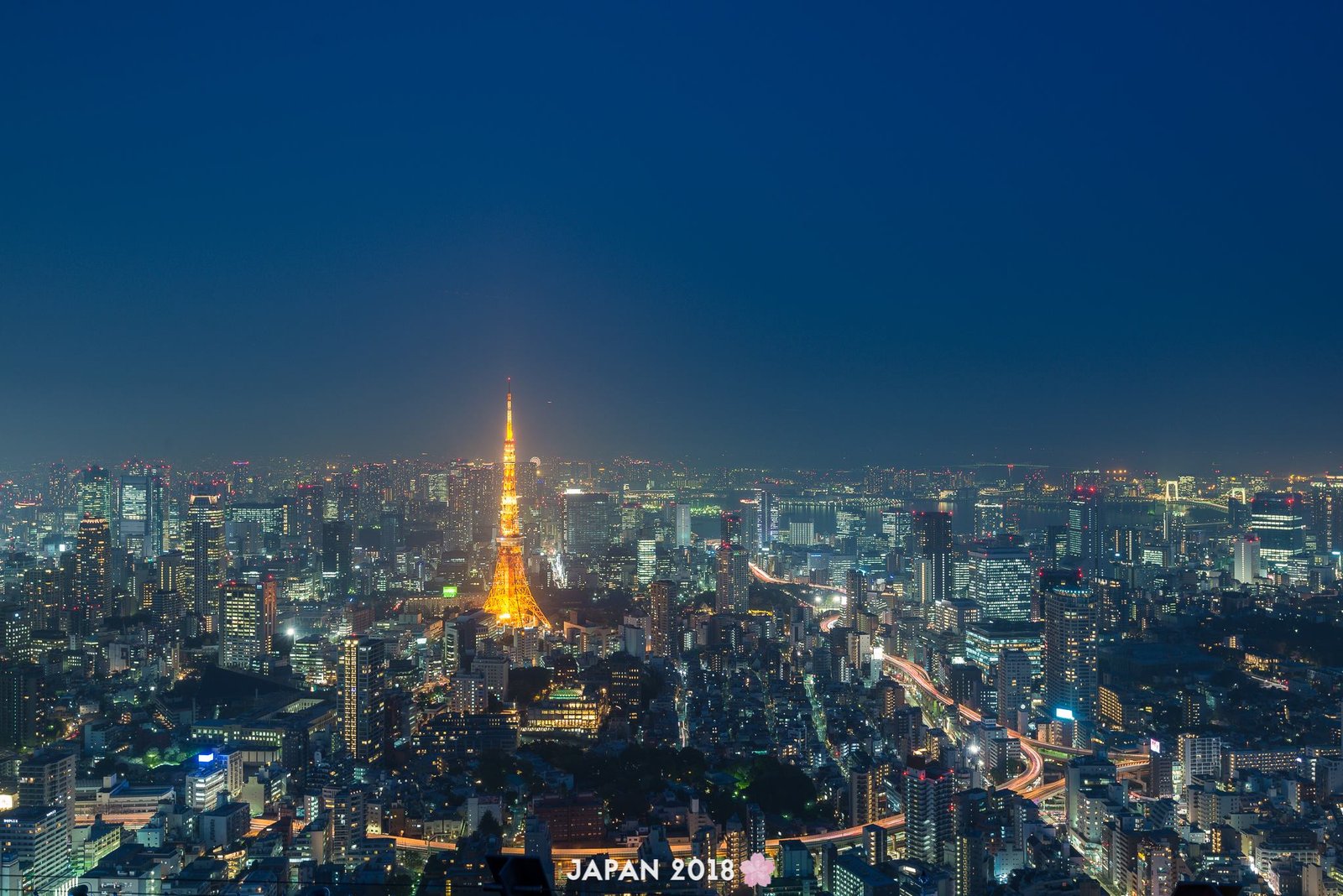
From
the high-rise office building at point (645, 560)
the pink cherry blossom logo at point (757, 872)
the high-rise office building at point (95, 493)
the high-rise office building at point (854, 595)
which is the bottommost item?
the pink cherry blossom logo at point (757, 872)

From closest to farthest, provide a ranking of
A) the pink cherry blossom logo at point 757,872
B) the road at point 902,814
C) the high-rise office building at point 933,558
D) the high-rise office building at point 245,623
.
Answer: the pink cherry blossom logo at point 757,872 < the road at point 902,814 < the high-rise office building at point 245,623 < the high-rise office building at point 933,558

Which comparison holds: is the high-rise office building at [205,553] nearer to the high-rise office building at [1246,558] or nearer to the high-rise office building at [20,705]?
the high-rise office building at [20,705]

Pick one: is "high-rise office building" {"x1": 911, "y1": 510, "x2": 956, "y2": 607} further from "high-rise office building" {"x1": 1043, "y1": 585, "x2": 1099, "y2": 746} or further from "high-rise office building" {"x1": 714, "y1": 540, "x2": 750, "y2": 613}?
"high-rise office building" {"x1": 714, "y1": 540, "x2": 750, "y2": 613}

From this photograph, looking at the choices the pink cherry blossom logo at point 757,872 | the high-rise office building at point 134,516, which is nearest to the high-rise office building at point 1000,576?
the pink cherry blossom logo at point 757,872

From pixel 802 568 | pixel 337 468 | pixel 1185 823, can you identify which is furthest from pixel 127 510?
pixel 1185 823

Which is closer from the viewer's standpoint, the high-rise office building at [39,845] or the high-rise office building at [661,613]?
the high-rise office building at [39,845]

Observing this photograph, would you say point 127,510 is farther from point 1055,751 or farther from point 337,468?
point 1055,751

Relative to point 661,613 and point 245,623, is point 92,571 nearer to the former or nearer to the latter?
point 245,623
